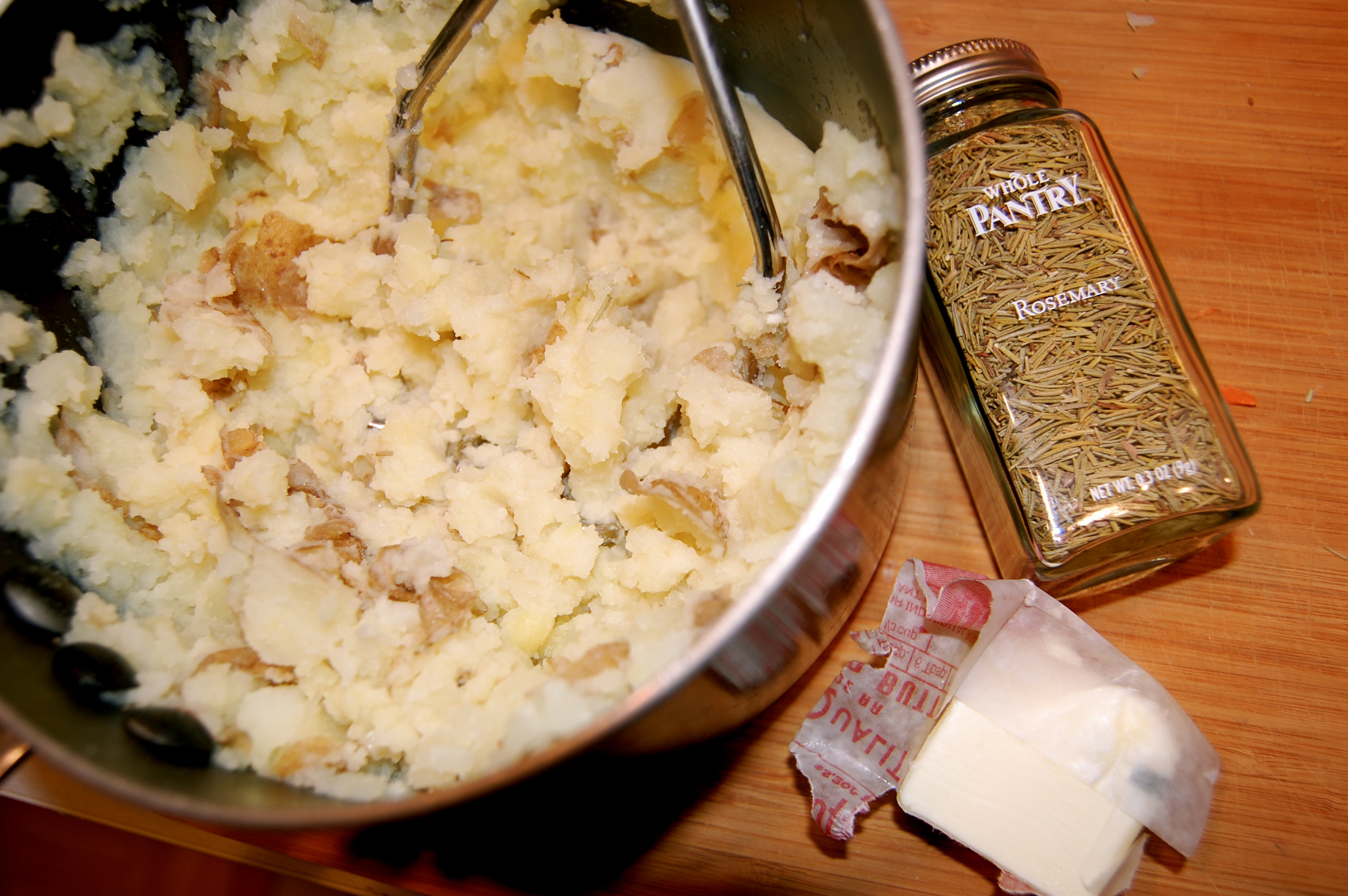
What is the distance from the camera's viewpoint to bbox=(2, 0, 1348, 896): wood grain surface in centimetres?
72

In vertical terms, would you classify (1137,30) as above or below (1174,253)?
above

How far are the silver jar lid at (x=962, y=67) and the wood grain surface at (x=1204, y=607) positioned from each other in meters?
0.20

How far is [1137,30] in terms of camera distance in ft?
3.02

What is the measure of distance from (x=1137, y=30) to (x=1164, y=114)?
0.38 ft

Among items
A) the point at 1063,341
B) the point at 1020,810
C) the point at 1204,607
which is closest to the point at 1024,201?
the point at 1063,341

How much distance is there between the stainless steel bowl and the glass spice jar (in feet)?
0.47

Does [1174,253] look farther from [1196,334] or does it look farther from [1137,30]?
[1137,30]

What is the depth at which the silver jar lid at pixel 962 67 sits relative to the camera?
0.77m

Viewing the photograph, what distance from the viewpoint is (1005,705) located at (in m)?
0.70

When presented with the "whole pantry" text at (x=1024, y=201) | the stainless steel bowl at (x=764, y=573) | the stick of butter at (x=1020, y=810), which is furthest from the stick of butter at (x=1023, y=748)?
the "whole pantry" text at (x=1024, y=201)

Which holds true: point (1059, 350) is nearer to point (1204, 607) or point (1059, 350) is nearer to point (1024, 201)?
point (1024, 201)

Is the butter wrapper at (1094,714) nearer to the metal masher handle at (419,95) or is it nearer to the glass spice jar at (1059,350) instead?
the glass spice jar at (1059,350)

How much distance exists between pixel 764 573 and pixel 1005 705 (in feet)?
Result: 1.28

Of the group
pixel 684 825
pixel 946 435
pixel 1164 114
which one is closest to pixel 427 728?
pixel 684 825
